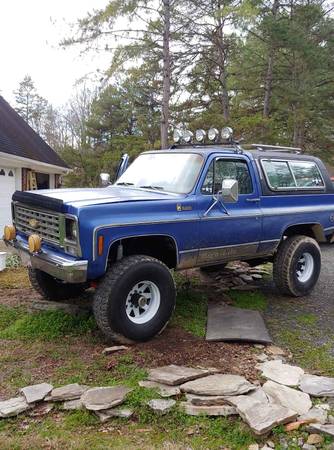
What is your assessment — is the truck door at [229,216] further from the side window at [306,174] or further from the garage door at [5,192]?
the garage door at [5,192]

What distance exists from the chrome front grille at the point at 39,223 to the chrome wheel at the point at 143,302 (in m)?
0.96

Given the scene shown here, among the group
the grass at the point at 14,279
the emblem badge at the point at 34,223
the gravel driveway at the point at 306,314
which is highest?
the emblem badge at the point at 34,223

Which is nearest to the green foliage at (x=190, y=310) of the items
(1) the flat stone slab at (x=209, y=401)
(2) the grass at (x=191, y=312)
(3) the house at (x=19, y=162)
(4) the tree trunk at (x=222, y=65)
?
(2) the grass at (x=191, y=312)

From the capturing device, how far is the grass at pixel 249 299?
19.8ft

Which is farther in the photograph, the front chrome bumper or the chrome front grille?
the chrome front grille


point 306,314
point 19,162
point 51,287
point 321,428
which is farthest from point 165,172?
point 19,162

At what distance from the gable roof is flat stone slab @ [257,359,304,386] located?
10.8 metres

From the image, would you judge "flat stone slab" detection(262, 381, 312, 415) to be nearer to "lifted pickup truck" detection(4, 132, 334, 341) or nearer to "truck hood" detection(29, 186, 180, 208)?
"lifted pickup truck" detection(4, 132, 334, 341)

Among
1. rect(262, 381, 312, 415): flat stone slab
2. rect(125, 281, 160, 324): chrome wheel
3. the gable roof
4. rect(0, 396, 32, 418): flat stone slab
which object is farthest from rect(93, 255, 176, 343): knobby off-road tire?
the gable roof

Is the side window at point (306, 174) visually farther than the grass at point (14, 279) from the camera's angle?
No

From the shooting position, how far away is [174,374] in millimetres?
3758

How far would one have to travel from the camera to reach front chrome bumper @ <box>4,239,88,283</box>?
403 centimetres

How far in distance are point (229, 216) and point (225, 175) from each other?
21.6 inches

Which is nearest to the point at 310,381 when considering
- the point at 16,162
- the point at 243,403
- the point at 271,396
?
the point at 271,396
